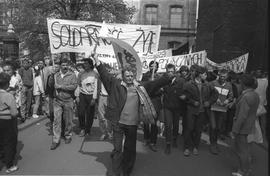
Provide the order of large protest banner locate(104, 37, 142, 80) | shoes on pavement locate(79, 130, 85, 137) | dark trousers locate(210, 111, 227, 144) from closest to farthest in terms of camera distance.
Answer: large protest banner locate(104, 37, 142, 80)
dark trousers locate(210, 111, 227, 144)
shoes on pavement locate(79, 130, 85, 137)

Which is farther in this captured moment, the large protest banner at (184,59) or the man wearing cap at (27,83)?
the large protest banner at (184,59)

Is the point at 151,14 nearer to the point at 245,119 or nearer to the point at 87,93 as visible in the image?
the point at 87,93

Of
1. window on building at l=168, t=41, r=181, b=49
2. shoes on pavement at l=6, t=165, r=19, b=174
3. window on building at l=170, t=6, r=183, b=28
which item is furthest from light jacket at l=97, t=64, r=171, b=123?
window on building at l=170, t=6, r=183, b=28

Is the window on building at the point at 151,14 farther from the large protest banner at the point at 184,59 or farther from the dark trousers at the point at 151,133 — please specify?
the dark trousers at the point at 151,133

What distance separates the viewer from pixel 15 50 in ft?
61.8

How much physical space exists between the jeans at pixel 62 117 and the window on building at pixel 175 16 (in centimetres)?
3494

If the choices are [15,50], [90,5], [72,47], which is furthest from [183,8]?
[72,47]

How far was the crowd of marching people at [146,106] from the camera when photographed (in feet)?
20.4

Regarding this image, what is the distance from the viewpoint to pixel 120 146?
616 cm

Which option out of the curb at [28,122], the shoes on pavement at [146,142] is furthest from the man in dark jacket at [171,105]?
the curb at [28,122]

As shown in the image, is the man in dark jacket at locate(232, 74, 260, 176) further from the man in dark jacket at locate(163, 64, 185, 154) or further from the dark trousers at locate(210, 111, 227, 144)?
the man in dark jacket at locate(163, 64, 185, 154)

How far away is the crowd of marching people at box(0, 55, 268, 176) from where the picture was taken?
621 cm

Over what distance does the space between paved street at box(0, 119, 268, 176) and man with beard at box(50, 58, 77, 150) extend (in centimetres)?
40

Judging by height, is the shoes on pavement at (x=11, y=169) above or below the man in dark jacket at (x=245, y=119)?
below
